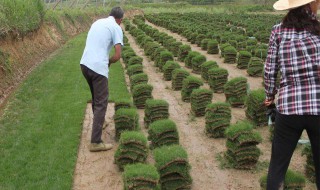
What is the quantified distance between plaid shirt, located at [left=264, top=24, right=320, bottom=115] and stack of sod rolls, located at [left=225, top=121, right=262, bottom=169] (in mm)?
2537

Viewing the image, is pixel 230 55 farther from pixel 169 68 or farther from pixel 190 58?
pixel 169 68

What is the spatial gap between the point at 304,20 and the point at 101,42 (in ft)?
12.6

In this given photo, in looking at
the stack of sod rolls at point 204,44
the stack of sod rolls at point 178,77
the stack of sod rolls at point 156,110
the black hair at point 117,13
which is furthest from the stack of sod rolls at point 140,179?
the stack of sod rolls at point 204,44

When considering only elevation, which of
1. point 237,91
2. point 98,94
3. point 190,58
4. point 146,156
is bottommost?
point 190,58

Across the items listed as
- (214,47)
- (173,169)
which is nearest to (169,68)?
(214,47)

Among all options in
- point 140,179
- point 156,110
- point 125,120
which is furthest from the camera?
point 156,110

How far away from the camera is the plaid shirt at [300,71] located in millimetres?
3682

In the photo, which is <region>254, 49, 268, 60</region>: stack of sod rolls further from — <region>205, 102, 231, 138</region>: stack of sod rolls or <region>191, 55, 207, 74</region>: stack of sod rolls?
<region>205, 102, 231, 138</region>: stack of sod rolls

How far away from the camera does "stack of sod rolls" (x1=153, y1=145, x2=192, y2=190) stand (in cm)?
550

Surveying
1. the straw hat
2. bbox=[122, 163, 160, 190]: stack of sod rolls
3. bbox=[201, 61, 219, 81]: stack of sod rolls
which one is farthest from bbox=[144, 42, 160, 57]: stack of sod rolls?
the straw hat

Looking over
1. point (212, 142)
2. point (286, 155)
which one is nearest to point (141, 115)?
point (212, 142)

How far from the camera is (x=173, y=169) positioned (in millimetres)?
5504

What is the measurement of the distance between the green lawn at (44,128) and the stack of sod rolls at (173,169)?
138 centimetres

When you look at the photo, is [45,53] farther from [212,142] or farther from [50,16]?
[212,142]
